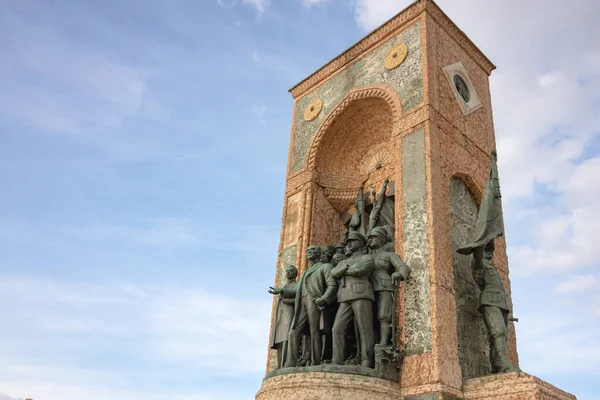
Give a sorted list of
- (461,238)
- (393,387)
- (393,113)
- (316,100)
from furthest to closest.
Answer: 1. (316,100)
2. (393,113)
3. (461,238)
4. (393,387)

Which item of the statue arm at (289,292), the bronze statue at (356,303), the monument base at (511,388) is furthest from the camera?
the statue arm at (289,292)

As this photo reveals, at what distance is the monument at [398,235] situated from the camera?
7480 millimetres

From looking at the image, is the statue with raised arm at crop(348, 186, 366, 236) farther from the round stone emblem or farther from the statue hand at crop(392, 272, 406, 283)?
the round stone emblem

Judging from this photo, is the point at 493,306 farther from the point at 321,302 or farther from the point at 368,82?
the point at 368,82

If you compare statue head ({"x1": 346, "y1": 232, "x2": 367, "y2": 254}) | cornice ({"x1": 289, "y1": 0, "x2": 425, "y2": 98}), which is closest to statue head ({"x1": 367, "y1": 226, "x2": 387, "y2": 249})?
statue head ({"x1": 346, "y1": 232, "x2": 367, "y2": 254})

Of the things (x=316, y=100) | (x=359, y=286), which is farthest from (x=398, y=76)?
(x=359, y=286)

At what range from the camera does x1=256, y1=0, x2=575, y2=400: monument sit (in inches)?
295

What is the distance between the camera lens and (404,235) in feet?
28.1

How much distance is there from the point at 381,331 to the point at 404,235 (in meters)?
1.48

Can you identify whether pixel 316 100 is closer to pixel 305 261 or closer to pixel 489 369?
pixel 305 261

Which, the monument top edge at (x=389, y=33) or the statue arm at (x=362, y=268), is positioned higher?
the monument top edge at (x=389, y=33)

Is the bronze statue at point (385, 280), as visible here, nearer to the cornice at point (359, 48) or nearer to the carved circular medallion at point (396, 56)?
the carved circular medallion at point (396, 56)

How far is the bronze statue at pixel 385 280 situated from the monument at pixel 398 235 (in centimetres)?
2

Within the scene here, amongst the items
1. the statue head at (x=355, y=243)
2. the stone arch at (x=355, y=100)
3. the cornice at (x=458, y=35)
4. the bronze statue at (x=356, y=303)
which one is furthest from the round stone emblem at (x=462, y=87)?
the bronze statue at (x=356, y=303)
